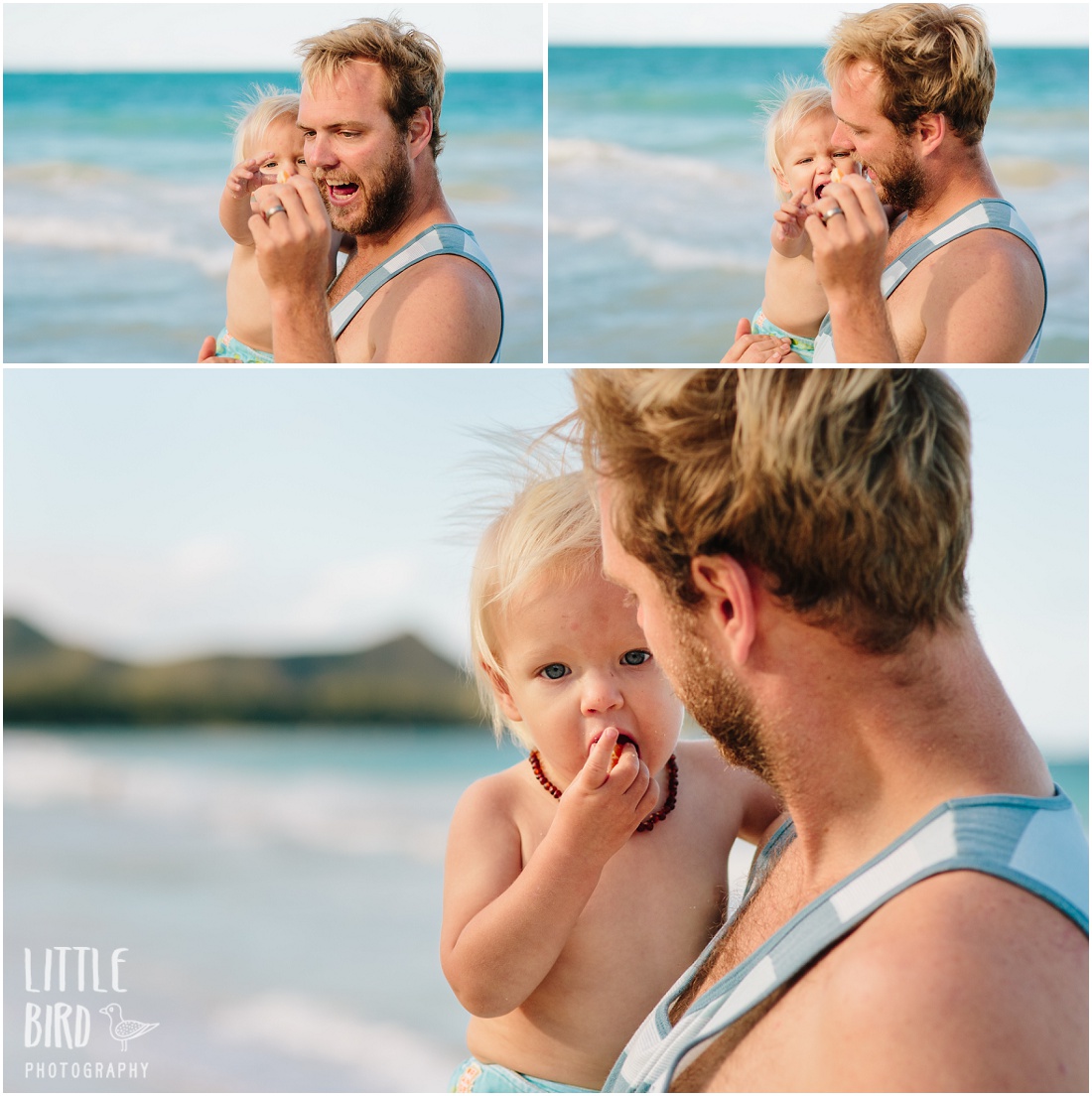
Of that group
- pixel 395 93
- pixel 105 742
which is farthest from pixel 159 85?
pixel 105 742

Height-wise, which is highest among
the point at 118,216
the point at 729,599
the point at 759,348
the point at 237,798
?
the point at 118,216

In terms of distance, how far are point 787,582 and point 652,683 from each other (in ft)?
1.54

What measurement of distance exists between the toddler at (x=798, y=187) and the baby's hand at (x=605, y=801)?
1.90 feet

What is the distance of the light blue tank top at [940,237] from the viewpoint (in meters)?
1.39

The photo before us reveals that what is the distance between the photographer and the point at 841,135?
141 cm

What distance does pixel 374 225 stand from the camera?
153cm

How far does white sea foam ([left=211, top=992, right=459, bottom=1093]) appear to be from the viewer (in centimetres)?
226

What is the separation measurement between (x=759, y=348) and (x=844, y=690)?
58 cm

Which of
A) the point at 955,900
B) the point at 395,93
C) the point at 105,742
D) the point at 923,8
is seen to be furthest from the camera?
the point at 105,742

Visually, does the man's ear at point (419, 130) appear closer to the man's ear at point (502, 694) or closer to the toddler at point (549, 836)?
the toddler at point (549, 836)

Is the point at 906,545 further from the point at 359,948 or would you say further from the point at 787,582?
the point at 359,948

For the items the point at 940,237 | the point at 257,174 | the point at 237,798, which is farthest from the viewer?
the point at 237,798

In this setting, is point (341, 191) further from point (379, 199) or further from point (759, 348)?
point (759, 348)

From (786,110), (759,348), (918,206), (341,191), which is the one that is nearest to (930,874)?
(759,348)
